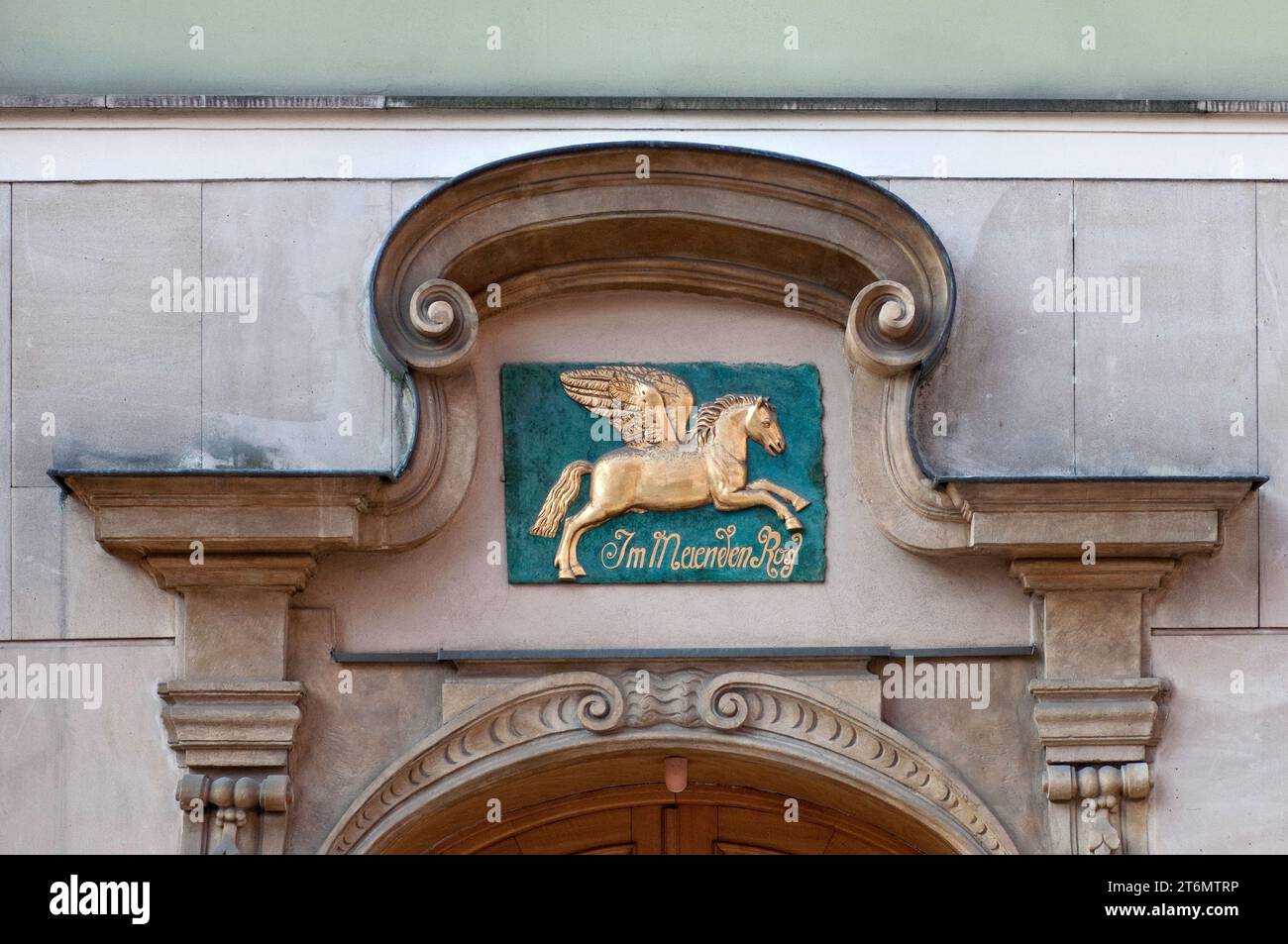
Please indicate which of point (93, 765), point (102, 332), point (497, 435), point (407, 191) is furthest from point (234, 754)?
point (407, 191)

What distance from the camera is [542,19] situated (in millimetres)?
7289

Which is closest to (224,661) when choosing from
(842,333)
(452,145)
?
(452,145)

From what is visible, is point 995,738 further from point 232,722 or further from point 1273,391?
point 232,722

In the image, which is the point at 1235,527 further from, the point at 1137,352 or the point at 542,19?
the point at 542,19

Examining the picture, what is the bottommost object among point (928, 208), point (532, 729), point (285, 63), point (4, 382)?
point (532, 729)

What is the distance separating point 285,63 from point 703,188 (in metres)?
1.52

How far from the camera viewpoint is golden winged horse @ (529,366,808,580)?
23.0 ft

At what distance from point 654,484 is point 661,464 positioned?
0.24ft

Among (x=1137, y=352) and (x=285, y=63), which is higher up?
(x=285, y=63)

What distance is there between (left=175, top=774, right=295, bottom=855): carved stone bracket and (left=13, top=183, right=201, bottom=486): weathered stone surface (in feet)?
3.49

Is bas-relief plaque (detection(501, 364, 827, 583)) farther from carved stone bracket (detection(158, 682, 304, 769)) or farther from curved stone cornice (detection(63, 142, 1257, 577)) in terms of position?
carved stone bracket (detection(158, 682, 304, 769))

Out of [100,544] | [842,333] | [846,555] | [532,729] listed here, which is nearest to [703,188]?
[842,333]

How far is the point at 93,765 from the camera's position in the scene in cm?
688

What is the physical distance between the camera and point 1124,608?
22.8 ft
